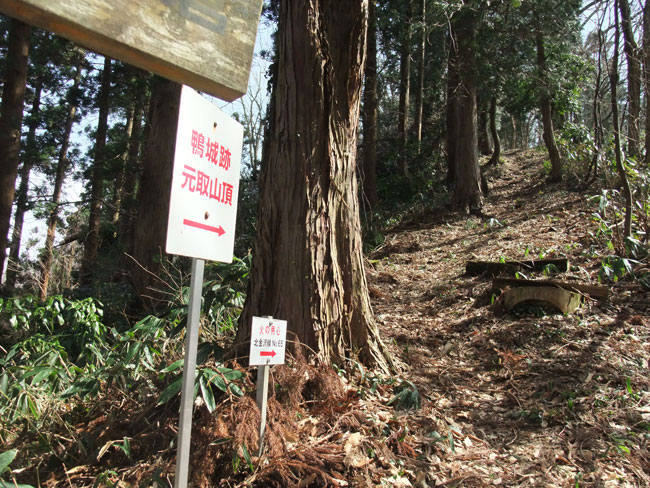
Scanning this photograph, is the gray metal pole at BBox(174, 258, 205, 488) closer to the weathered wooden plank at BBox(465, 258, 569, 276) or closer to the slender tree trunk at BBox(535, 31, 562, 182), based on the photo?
the weathered wooden plank at BBox(465, 258, 569, 276)

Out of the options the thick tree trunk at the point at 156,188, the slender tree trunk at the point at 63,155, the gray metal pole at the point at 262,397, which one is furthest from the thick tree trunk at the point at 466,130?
the slender tree trunk at the point at 63,155

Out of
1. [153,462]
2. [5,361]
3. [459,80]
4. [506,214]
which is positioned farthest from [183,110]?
[459,80]

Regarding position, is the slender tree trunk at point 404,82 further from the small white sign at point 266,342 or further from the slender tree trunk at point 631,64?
the small white sign at point 266,342

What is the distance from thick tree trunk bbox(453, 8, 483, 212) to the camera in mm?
11758

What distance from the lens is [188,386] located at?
6.26ft

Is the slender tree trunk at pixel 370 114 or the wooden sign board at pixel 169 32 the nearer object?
the wooden sign board at pixel 169 32

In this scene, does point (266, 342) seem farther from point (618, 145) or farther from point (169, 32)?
point (618, 145)

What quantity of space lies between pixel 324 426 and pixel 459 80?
11.3 m

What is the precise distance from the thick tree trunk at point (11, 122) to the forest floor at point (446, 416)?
8.51m

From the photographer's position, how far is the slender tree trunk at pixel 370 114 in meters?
12.9

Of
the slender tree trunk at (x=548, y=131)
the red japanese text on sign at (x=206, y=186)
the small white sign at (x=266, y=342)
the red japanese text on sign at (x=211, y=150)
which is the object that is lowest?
the small white sign at (x=266, y=342)

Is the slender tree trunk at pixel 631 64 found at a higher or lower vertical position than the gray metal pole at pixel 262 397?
higher

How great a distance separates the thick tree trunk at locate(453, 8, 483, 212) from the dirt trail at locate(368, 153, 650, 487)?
3676mm

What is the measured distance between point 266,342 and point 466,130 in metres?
10.6
